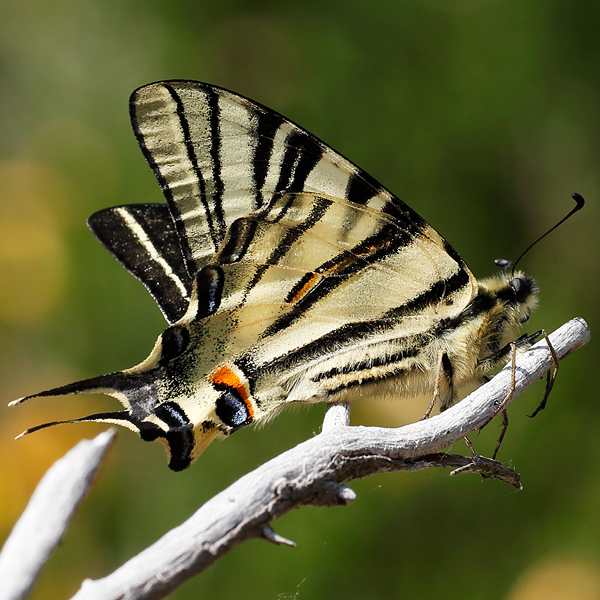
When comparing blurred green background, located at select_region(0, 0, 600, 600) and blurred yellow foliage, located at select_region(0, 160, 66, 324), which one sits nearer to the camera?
blurred green background, located at select_region(0, 0, 600, 600)

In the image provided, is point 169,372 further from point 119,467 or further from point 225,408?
point 119,467

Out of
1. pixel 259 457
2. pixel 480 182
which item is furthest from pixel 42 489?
pixel 480 182

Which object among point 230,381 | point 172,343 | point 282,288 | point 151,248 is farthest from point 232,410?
point 151,248

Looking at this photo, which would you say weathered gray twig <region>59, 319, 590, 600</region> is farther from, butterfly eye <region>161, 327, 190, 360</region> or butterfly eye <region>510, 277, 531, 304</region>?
butterfly eye <region>161, 327, 190, 360</region>

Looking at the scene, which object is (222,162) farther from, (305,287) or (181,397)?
(181,397)

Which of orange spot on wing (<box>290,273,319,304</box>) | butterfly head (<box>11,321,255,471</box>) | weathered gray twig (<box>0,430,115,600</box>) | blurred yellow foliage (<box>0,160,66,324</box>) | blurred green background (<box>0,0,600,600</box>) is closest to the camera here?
weathered gray twig (<box>0,430,115,600</box>)

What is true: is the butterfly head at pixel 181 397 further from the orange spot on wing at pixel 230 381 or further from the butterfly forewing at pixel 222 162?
the butterfly forewing at pixel 222 162

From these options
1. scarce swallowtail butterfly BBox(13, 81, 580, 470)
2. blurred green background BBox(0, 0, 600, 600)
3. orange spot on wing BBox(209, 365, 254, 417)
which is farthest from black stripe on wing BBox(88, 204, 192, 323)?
blurred green background BBox(0, 0, 600, 600)
